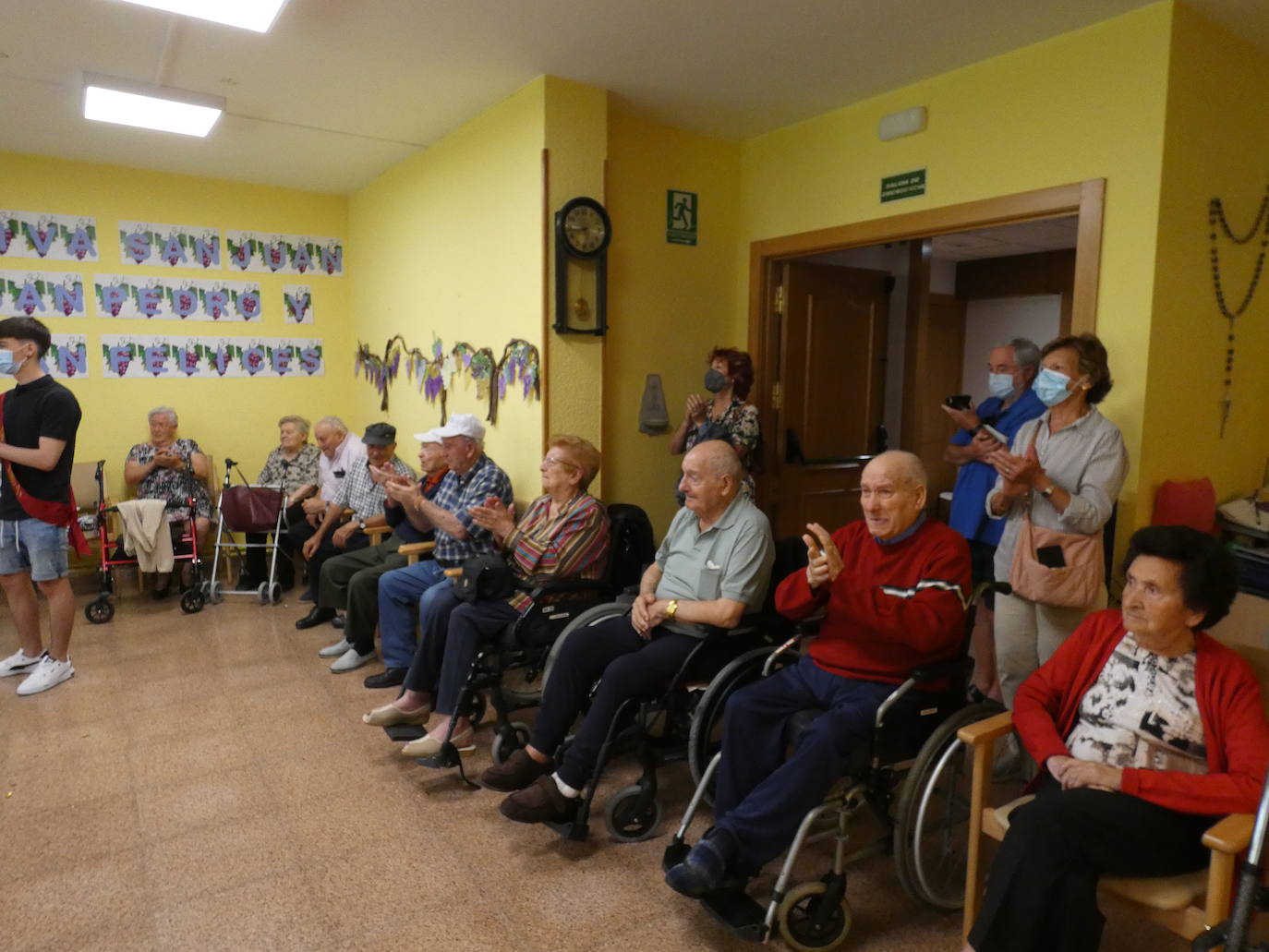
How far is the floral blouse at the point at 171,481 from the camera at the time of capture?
4.93m

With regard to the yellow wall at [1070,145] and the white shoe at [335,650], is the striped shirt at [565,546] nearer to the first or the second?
the white shoe at [335,650]

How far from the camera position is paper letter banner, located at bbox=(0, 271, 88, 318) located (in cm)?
478

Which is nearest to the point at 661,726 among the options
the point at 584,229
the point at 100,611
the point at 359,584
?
the point at 359,584

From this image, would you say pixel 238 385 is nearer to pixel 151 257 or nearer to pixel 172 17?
pixel 151 257

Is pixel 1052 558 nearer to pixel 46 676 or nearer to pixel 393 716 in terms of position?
pixel 393 716

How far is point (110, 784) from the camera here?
8.84ft

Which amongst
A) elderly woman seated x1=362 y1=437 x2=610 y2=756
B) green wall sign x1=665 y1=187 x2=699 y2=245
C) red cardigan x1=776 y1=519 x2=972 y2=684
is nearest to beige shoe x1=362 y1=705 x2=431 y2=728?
elderly woman seated x1=362 y1=437 x2=610 y2=756

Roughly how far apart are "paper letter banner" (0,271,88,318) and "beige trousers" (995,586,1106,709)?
5.24m

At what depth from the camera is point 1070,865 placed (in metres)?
1.58

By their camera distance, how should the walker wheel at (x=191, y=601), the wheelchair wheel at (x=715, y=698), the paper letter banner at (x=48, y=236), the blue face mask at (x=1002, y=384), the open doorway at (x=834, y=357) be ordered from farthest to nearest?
A: the paper letter banner at (x=48, y=236), the walker wheel at (x=191, y=601), the open doorway at (x=834, y=357), the blue face mask at (x=1002, y=384), the wheelchair wheel at (x=715, y=698)

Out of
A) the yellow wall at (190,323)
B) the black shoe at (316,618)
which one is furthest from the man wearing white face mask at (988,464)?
the yellow wall at (190,323)

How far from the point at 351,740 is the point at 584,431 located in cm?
156

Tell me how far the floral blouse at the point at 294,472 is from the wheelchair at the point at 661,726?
10.4ft

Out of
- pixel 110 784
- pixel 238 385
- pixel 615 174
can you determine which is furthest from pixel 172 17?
pixel 238 385
